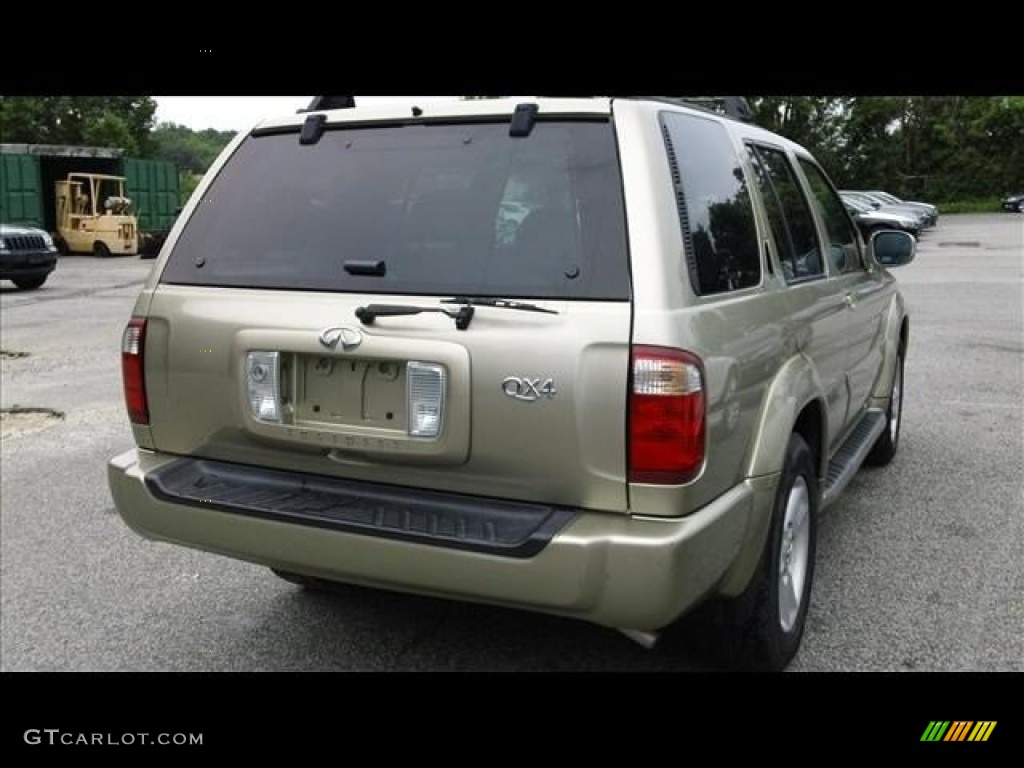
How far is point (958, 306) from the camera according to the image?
1337 centimetres

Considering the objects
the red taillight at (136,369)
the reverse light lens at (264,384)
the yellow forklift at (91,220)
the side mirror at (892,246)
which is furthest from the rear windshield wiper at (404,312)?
the yellow forklift at (91,220)

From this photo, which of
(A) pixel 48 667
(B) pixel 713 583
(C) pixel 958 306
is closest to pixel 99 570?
(A) pixel 48 667

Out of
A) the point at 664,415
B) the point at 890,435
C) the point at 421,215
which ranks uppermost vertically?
the point at 421,215

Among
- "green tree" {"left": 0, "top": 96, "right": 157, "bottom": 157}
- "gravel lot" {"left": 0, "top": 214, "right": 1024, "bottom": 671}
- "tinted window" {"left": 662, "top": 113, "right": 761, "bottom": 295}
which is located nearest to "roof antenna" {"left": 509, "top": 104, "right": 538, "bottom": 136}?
"tinted window" {"left": 662, "top": 113, "right": 761, "bottom": 295}

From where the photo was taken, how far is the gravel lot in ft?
11.2

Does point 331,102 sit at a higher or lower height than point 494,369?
higher

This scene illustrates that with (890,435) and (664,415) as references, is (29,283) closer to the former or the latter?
(890,435)

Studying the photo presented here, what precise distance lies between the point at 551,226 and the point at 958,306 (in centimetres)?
1234

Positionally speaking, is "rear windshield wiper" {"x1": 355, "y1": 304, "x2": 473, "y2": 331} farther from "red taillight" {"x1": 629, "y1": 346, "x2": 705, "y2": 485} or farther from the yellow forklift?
the yellow forklift

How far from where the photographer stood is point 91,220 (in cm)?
2880

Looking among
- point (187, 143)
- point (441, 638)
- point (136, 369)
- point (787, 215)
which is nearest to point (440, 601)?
point (441, 638)

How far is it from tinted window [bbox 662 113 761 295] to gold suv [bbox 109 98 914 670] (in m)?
0.01

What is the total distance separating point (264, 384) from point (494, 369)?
753 millimetres
